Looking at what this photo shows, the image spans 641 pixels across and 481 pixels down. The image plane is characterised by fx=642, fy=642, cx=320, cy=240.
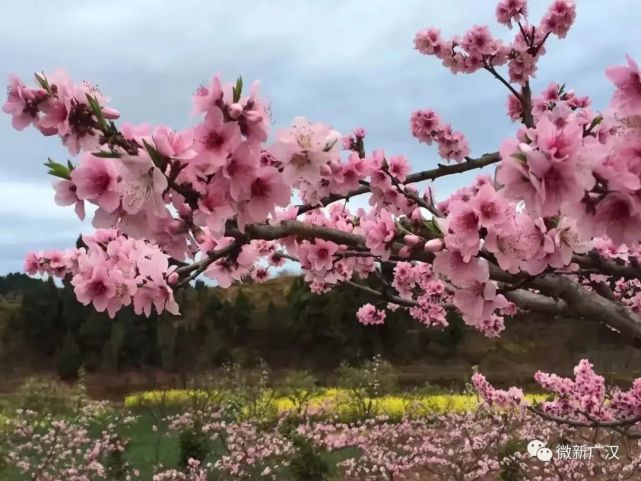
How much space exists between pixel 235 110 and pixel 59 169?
0.55 metres

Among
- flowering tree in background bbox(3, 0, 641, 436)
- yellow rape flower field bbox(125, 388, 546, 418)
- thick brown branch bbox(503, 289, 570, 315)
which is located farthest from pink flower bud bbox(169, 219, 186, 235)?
yellow rape flower field bbox(125, 388, 546, 418)

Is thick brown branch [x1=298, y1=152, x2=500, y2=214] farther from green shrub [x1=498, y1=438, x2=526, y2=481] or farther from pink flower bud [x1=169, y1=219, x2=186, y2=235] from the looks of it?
green shrub [x1=498, y1=438, x2=526, y2=481]

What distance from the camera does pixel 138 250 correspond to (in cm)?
201

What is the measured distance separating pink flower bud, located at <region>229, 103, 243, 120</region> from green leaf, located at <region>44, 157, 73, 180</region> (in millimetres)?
510

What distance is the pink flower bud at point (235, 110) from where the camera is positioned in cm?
140

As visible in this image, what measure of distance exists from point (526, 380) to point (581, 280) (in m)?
19.7

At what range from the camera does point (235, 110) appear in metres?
1.39

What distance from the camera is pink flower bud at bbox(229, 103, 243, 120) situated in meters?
1.40

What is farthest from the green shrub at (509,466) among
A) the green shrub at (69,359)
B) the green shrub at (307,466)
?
the green shrub at (69,359)

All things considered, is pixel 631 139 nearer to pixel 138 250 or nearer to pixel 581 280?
pixel 138 250

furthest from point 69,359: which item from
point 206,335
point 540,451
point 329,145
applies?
point 329,145

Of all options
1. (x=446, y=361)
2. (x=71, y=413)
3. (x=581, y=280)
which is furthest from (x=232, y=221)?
(x=446, y=361)

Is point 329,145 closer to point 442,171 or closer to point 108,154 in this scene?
point 108,154

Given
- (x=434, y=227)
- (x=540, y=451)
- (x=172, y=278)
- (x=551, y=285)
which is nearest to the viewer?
(x=434, y=227)
